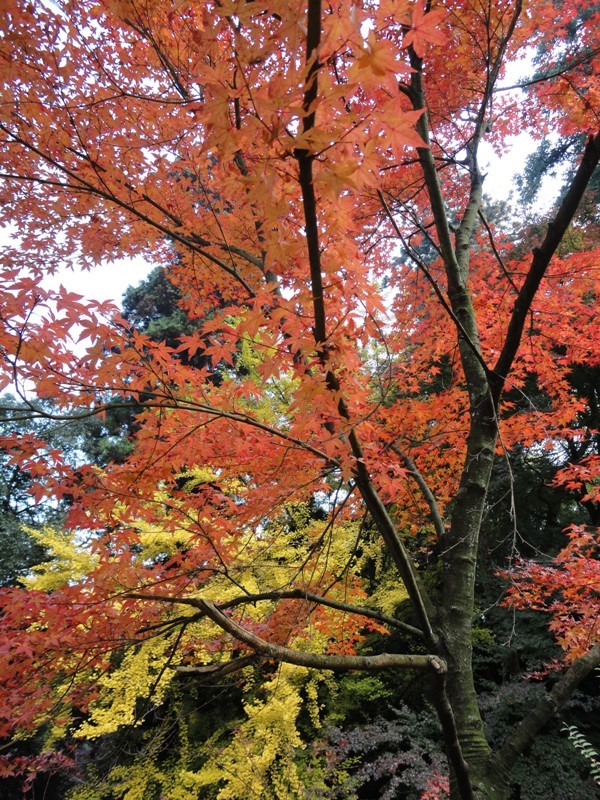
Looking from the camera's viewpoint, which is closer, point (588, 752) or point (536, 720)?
point (536, 720)

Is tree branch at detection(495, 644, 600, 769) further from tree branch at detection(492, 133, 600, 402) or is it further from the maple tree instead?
tree branch at detection(492, 133, 600, 402)

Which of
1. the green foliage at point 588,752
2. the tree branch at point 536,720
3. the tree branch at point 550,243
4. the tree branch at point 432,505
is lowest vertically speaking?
the green foliage at point 588,752

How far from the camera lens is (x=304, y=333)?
159 cm

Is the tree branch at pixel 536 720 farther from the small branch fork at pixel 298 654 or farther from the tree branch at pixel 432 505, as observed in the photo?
the tree branch at pixel 432 505

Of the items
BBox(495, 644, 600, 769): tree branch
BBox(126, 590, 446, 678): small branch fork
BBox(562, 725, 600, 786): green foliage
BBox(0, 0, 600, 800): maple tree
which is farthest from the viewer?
BBox(562, 725, 600, 786): green foliage

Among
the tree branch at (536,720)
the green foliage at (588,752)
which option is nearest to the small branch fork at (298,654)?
the tree branch at (536,720)

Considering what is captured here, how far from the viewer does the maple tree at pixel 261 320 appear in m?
1.07

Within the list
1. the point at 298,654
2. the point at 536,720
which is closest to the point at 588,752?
the point at 536,720

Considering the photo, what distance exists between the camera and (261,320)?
1.57m

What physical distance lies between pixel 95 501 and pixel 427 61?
4597mm

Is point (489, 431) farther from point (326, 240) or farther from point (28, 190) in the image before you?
point (28, 190)

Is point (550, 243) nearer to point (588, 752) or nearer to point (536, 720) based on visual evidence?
point (536, 720)

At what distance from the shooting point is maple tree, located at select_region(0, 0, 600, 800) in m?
1.07

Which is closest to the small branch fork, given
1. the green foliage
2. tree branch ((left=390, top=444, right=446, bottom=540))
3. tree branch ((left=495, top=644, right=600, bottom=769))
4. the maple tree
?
the maple tree
